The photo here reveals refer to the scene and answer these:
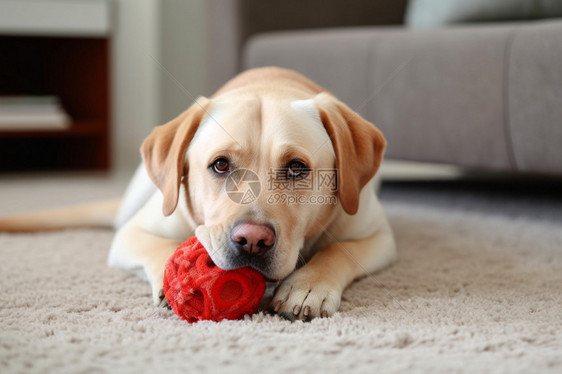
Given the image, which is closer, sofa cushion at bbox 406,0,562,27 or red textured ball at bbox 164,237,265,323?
red textured ball at bbox 164,237,265,323

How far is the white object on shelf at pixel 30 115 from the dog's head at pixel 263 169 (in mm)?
2710

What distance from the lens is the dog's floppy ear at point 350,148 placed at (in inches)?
69.1

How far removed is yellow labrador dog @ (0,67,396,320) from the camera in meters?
1.51

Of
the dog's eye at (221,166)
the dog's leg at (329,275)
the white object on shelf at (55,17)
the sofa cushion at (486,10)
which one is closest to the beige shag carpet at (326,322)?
the dog's leg at (329,275)

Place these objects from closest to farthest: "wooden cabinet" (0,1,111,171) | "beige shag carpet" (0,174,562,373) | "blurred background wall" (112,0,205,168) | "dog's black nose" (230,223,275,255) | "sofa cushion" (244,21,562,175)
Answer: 1. "beige shag carpet" (0,174,562,373)
2. "dog's black nose" (230,223,275,255)
3. "sofa cushion" (244,21,562,175)
4. "wooden cabinet" (0,1,111,171)
5. "blurred background wall" (112,0,205,168)

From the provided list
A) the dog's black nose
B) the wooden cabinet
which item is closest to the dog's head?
the dog's black nose

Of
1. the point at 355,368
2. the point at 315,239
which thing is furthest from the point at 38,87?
the point at 355,368

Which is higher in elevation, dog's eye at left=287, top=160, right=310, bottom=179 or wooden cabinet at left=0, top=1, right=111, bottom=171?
dog's eye at left=287, top=160, right=310, bottom=179

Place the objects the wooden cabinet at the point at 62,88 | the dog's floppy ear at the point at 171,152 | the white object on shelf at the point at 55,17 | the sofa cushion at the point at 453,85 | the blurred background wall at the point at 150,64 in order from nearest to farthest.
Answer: the dog's floppy ear at the point at 171,152, the sofa cushion at the point at 453,85, the white object on shelf at the point at 55,17, the wooden cabinet at the point at 62,88, the blurred background wall at the point at 150,64

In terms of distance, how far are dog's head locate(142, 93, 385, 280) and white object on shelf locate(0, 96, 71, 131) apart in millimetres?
2710

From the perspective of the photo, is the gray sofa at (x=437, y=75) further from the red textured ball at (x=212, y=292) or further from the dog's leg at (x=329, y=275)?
the red textured ball at (x=212, y=292)

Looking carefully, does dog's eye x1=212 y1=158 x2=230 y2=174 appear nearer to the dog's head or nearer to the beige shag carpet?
the dog's head

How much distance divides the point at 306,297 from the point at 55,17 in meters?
3.44

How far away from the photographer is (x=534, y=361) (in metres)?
1.19
